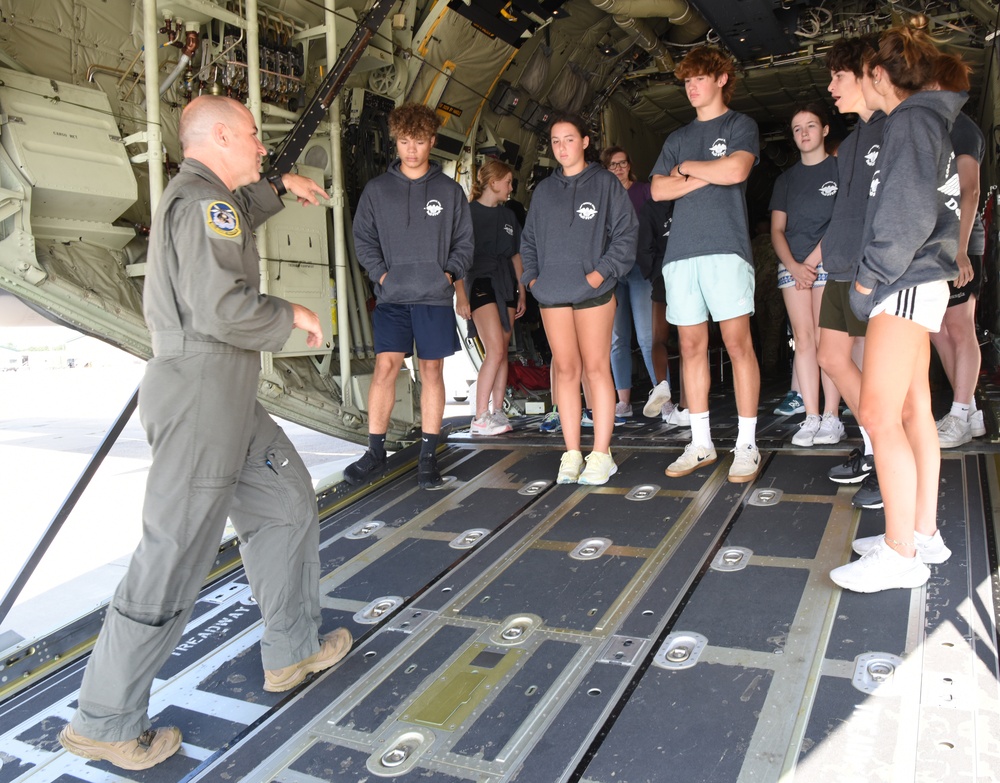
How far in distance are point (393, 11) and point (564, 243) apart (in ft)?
8.80

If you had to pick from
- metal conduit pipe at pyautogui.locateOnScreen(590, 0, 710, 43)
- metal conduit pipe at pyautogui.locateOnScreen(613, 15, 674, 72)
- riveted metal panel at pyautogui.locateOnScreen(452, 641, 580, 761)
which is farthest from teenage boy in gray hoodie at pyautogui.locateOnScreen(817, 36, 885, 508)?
metal conduit pipe at pyautogui.locateOnScreen(613, 15, 674, 72)

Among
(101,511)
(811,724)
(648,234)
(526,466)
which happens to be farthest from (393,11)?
(811,724)

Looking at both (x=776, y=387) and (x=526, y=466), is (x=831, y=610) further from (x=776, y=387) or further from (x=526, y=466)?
(x=776, y=387)

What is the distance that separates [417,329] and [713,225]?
1.71 m

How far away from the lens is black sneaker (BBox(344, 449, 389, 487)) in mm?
4445

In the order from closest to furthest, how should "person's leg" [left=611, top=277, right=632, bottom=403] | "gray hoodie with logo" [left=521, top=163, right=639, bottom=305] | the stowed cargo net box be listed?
the stowed cargo net box < "gray hoodie with logo" [left=521, top=163, right=639, bottom=305] < "person's leg" [left=611, top=277, right=632, bottom=403]

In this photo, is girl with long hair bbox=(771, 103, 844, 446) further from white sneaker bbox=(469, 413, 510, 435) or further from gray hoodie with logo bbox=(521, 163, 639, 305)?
white sneaker bbox=(469, 413, 510, 435)

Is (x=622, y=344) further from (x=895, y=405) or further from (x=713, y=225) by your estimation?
(x=895, y=405)

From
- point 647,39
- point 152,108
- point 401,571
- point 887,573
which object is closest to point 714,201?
point 887,573

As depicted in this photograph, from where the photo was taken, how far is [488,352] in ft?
18.4

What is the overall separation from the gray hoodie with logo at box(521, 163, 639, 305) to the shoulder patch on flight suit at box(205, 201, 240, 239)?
2.08 metres

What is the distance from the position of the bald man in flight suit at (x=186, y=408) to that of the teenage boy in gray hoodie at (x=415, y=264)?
2014mm

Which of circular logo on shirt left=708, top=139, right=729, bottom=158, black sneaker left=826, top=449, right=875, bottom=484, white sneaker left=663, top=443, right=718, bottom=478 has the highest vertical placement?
circular logo on shirt left=708, top=139, right=729, bottom=158

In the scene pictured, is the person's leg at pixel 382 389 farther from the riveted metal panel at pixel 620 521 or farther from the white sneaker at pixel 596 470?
the riveted metal panel at pixel 620 521
